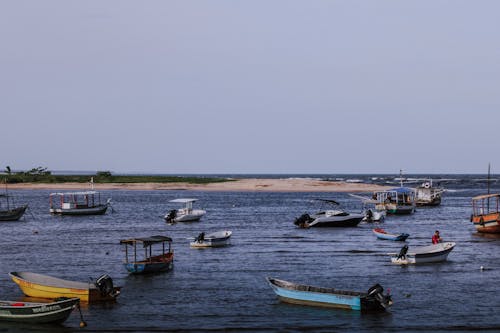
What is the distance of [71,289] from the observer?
3762 cm

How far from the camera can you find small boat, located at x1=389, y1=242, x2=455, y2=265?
5072cm

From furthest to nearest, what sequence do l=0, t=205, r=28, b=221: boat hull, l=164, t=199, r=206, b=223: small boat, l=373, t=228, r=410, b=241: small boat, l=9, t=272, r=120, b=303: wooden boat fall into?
1. l=0, t=205, r=28, b=221: boat hull
2. l=164, t=199, r=206, b=223: small boat
3. l=373, t=228, r=410, b=241: small boat
4. l=9, t=272, r=120, b=303: wooden boat

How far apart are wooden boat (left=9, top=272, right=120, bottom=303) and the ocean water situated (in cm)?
80

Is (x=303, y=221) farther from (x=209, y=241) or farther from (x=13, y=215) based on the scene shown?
(x=13, y=215)

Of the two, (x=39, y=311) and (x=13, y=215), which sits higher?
(x=13, y=215)

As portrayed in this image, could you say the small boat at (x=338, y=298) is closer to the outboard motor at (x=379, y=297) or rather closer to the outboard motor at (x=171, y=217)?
the outboard motor at (x=379, y=297)

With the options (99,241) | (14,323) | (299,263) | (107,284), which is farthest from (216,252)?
(14,323)

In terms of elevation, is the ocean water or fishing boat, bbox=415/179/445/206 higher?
fishing boat, bbox=415/179/445/206

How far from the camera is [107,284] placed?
1485 inches

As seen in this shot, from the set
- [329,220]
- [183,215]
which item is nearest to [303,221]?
[329,220]

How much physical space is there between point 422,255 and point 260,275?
12306 mm

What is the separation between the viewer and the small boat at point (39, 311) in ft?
107

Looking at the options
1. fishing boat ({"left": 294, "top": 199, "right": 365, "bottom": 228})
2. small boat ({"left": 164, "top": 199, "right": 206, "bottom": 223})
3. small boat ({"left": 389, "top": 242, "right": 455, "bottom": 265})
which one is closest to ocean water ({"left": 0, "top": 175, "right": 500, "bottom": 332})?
small boat ({"left": 389, "top": 242, "right": 455, "bottom": 265})

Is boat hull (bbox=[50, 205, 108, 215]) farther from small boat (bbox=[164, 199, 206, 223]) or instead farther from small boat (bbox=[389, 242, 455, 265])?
small boat (bbox=[389, 242, 455, 265])
